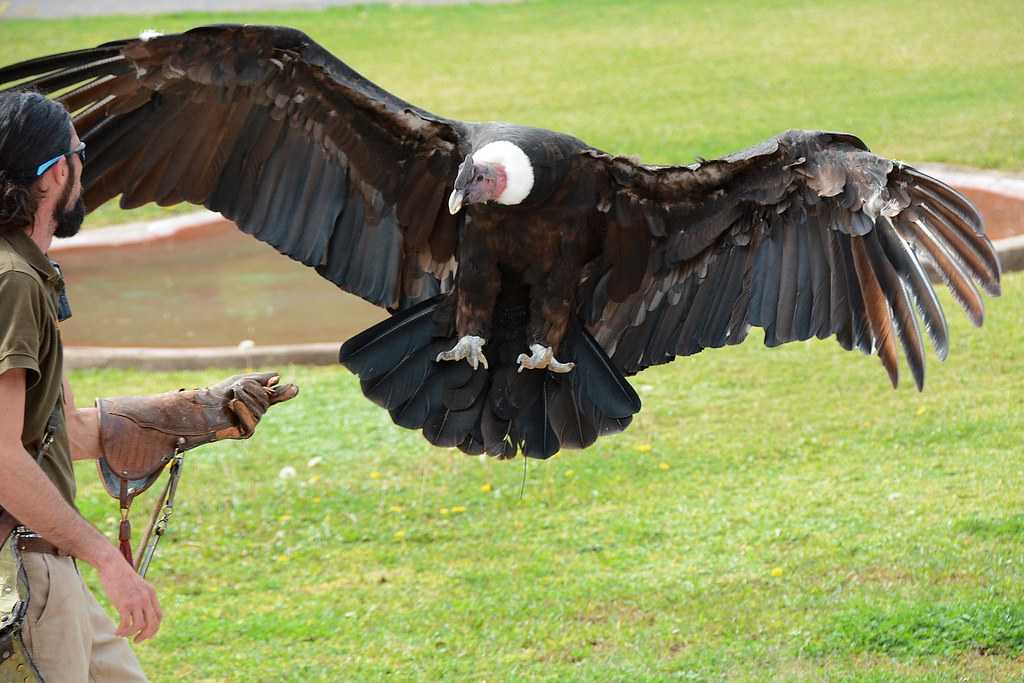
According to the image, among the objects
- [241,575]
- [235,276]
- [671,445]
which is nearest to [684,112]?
[235,276]

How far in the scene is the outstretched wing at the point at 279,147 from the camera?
4.49 m

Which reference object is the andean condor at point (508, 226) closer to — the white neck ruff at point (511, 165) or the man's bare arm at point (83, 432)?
the white neck ruff at point (511, 165)

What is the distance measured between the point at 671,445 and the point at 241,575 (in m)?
2.07

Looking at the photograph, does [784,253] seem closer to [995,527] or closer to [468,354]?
[468,354]

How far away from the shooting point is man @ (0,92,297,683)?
276 centimetres

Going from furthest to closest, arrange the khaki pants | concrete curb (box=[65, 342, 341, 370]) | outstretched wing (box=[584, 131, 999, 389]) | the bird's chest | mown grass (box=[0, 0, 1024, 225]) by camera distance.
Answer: mown grass (box=[0, 0, 1024, 225]) → concrete curb (box=[65, 342, 341, 370]) → the bird's chest → outstretched wing (box=[584, 131, 999, 389]) → the khaki pants

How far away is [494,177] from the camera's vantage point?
417 cm

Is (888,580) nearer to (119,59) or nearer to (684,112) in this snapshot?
(119,59)

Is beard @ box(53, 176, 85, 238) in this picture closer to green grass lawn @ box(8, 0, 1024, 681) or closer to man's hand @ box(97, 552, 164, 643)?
man's hand @ box(97, 552, 164, 643)

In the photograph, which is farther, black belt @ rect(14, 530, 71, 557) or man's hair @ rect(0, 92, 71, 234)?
black belt @ rect(14, 530, 71, 557)

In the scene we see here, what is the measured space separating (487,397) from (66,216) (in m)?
1.73

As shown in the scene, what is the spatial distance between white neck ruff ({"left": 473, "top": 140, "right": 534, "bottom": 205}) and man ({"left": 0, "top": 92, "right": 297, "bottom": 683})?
141 centimetres

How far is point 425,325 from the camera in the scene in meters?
4.57

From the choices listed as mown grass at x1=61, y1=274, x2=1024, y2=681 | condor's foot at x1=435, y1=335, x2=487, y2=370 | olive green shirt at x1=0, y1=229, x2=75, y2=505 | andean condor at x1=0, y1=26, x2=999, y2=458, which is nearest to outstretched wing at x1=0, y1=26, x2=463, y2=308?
andean condor at x1=0, y1=26, x2=999, y2=458
